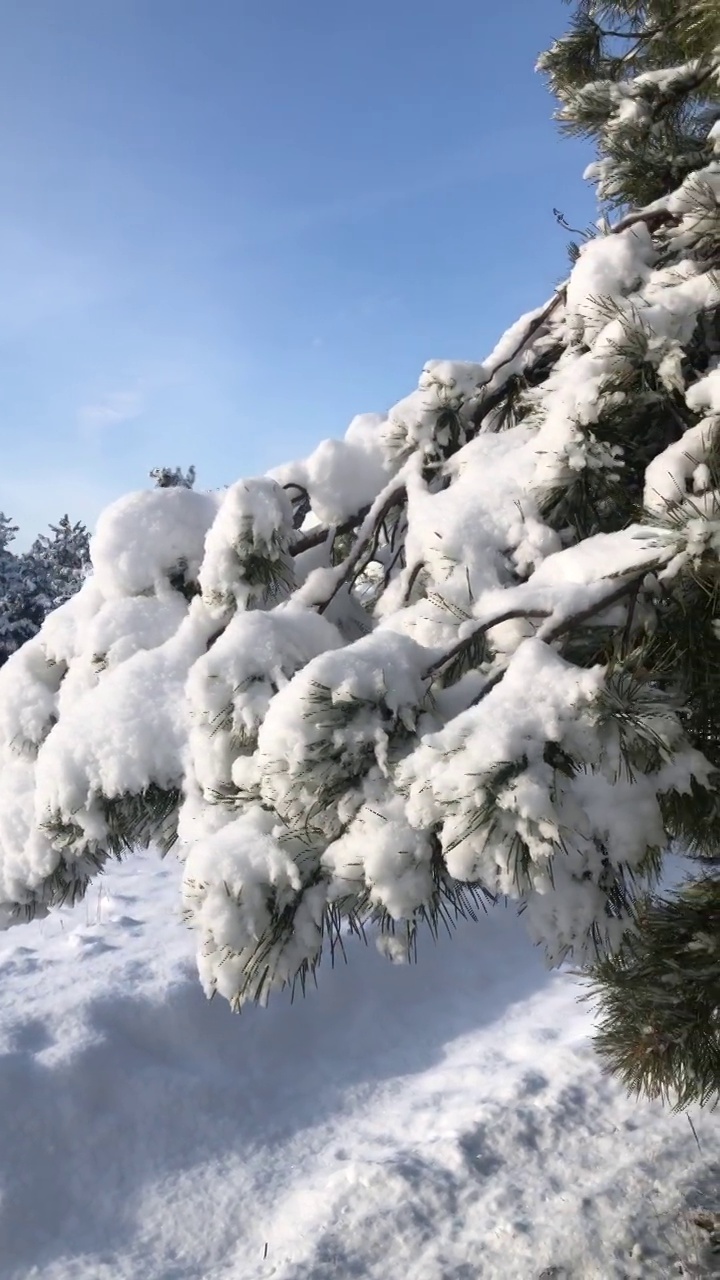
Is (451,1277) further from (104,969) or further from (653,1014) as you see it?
(104,969)

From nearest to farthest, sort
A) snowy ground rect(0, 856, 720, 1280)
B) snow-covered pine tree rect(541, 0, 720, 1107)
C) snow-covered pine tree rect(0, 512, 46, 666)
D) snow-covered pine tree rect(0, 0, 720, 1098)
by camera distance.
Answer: snow-covered pine tree rect(0, 0, 720, 1098) → snow-covered pine tree rect(541, 0, 720, 1107) → snowy ground rect(0, 856, 720, 1280) → snow-covered pine tree rect(0, 512, 46, 666)

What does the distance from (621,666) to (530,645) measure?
Answer: 0.19m

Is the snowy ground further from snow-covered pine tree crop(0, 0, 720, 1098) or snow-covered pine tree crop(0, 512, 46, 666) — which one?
snow-covered pine tree crop(0, 512, 46, 666)

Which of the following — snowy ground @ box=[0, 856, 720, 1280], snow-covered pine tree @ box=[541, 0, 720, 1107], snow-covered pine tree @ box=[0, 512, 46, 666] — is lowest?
snowy ground @ box=[0, 856, 720, 1280]

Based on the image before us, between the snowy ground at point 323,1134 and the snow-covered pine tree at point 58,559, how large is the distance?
22.7 metres

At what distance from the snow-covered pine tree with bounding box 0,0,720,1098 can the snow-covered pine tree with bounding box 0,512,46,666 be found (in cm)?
2536

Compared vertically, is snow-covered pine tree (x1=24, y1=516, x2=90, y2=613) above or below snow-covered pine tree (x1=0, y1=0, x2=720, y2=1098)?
above

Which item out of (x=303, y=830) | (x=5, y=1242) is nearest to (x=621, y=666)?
(x=303, y=830)

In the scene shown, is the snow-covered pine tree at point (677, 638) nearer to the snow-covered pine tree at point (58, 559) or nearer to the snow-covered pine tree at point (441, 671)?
the snow-covered pine tree at point (441, 671)

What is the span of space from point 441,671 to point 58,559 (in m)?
28.2

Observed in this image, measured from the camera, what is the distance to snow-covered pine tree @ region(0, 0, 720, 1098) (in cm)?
147

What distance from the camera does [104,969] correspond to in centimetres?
610

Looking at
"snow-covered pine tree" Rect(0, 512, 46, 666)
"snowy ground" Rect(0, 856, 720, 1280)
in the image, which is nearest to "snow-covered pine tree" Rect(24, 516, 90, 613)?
"snow-covered pine tree" Rect(0, 512, 46, 666)

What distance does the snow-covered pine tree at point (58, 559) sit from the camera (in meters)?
27.5
